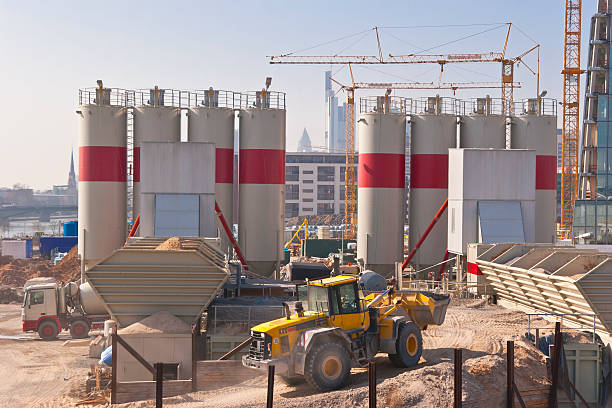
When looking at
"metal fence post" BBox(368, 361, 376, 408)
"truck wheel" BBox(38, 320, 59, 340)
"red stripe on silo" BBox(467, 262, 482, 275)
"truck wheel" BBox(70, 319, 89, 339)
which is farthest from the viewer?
"truck wheel" BBox(70, 319, 89, 339)

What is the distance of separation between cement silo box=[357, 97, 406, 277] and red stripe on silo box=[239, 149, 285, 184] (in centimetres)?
Result: 617

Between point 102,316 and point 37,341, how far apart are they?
355 cm

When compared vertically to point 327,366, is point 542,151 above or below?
above

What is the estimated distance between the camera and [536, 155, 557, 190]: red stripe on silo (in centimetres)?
4609

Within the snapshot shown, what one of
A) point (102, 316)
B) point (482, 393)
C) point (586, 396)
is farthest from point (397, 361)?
point (102, 316)

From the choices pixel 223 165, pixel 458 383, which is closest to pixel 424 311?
A: pixel 458 383

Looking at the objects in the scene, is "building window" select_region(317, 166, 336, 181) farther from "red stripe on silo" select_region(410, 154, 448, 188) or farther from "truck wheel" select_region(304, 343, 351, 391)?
"truck wheel" select_region(304, 343, 351, 391)

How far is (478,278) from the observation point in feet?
115

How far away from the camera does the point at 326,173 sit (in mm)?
160875

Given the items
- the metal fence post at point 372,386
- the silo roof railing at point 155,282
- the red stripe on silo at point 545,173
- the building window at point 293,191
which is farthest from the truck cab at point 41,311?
the building window at point 293,191

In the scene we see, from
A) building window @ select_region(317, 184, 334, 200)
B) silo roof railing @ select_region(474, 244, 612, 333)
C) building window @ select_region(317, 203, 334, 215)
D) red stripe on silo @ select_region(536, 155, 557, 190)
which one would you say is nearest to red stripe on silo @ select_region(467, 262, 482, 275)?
silo roof railing @ select_region(474, 244, 612, 333)

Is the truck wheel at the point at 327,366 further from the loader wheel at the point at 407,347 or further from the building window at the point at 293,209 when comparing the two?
the building window at the point at 293,209

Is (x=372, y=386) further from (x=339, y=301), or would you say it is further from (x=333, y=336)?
(x=339, y=301)

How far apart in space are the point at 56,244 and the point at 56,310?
4094 centimetres
